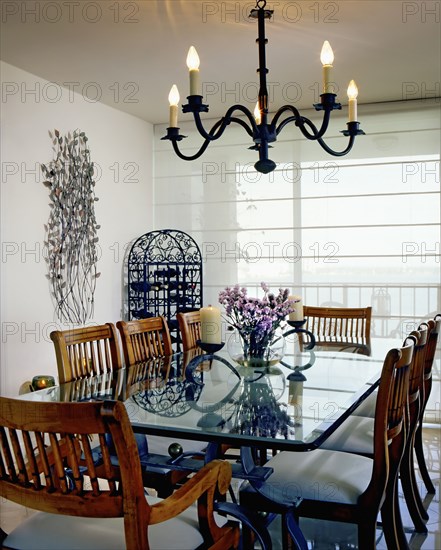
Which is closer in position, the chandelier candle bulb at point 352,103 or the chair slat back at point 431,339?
the chandelier candle bulb at point 352,103

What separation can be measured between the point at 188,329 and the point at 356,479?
1.70 m

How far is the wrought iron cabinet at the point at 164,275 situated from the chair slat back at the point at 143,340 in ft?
5.52

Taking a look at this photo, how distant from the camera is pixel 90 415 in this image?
1.28 meters

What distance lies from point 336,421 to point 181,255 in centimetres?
389

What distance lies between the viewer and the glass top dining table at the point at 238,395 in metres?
1.78

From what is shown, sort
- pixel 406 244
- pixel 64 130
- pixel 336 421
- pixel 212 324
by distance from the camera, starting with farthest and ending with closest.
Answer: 1. pixel 406 244
2. pixel 64 130
3. pixel 212 324
4. pixel 336 421

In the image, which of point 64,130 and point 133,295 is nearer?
point 64,130

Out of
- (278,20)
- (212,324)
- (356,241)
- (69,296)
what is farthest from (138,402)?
(356,241)

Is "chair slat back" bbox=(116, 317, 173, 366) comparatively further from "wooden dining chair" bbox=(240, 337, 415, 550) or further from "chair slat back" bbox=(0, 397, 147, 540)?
"chair slat back" bbox=(0, 397, 147, 540)

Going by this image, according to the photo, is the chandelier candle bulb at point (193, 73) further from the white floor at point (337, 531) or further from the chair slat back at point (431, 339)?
the white floor at point (337, 531)

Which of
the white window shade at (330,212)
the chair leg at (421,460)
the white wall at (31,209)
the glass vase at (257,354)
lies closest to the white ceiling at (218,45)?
the white wall at (31,209)

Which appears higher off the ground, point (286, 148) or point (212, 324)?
point (286, 148)

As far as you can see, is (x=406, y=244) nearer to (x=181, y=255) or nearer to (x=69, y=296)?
(x=181, y=255)

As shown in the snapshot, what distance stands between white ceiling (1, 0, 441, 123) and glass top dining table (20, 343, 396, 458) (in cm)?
185
